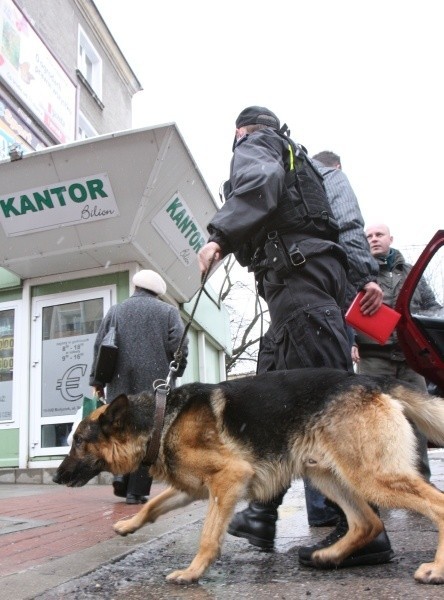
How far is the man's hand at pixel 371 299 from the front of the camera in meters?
3.36

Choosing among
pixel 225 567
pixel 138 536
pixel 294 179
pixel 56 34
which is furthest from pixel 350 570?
pixel 56 34

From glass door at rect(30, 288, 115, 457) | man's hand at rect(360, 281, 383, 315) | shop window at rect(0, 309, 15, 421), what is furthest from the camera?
shop window at rect(0, 309, 15, 421)

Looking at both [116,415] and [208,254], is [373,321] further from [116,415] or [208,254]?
[116,415]

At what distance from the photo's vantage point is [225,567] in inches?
113

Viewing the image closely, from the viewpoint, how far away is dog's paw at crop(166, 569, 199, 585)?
8.21 ft

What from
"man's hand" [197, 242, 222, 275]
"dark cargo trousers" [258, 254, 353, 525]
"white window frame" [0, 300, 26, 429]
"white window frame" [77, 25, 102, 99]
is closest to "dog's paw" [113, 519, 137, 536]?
"dark cargo trousers" [258, 254, 353, 525]

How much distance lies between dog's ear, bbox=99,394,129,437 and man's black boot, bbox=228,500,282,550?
81 cm

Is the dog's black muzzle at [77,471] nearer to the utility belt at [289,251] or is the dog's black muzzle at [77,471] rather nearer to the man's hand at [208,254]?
the man's hand at [208,254]

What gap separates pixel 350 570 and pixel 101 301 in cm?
687

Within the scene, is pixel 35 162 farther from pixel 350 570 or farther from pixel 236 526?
pixel 350 570

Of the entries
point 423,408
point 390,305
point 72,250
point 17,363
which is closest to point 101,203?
point 72,250

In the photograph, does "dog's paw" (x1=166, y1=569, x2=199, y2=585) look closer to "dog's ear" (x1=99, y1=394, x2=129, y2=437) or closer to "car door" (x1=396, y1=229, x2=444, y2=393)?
"dog's ear" (x1=99, y1=394, x2=129, y2=437)

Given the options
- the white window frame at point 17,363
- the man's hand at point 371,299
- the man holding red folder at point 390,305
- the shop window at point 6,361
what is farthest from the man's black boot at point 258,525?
the shop window at point 6,361

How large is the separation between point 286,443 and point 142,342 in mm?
3044
